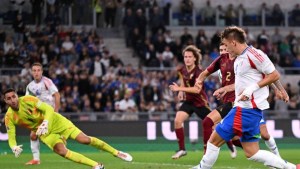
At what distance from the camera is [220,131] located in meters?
11.3

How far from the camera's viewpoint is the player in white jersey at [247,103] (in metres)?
11.0

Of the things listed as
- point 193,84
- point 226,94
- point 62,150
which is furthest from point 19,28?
point 62,150

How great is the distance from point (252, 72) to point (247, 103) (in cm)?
41

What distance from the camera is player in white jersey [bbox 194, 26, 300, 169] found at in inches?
433

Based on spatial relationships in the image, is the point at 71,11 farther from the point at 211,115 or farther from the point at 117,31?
the point at 211,115

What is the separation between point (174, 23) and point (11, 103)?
2048cm

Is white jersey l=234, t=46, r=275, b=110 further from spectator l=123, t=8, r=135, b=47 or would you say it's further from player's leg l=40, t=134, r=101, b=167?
spectator l=123, t=8, r=135, b=47

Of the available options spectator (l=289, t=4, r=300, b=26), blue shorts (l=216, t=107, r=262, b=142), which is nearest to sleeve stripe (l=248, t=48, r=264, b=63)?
blue shorts (l=216, t=107, r=262, b=142)

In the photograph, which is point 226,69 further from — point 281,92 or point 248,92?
point 248,92

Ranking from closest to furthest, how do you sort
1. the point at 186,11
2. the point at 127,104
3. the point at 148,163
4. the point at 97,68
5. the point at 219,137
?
the point at 219,137 → the point at 148,163 → the point at 127,104 → the point at 97,68 → the point at 186,11

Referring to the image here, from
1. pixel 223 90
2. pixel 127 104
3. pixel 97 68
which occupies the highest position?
pixel 223 90

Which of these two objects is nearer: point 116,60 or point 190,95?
point 190,95

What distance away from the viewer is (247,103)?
1112 centimetres

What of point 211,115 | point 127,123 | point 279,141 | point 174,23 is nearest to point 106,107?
point 127,123
